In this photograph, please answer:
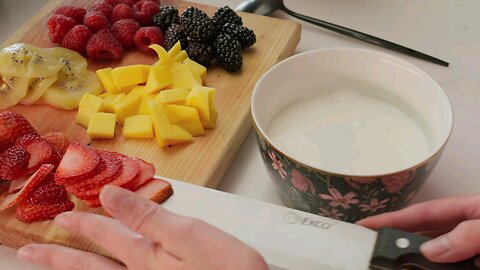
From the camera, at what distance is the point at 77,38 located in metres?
1.26

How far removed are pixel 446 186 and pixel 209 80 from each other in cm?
48

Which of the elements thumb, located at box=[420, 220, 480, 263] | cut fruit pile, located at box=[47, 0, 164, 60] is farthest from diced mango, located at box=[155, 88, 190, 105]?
thumb, located at box=[420, 220, 480, 263]

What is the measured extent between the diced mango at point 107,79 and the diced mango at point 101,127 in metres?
0.09

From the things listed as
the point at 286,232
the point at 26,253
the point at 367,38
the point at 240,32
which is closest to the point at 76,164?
the point at 26,253

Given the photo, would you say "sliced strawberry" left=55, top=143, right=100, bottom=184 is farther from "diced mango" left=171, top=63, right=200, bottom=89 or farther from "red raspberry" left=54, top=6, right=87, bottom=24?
"red raspberry" left=54, top=6, right=87, bottom=24

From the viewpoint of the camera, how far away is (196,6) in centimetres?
138

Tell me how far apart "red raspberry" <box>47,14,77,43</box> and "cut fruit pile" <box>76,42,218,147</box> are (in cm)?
17

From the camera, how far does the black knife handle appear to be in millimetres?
675

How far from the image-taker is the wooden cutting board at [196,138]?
36.9 inches

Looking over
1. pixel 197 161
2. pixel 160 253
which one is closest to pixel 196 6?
pixel 197 161

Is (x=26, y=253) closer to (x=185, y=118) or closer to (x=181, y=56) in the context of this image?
(x=185, y=118)

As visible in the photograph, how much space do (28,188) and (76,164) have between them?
82 millimetres

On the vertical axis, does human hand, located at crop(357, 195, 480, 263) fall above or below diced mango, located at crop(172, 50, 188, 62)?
below

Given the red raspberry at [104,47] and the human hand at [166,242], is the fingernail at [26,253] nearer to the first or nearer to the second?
the human hand at [166,242]
